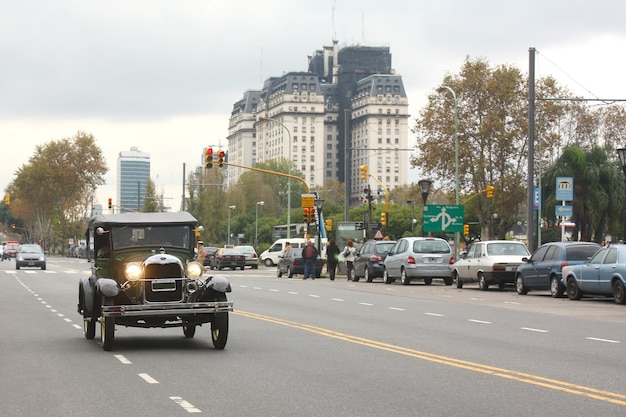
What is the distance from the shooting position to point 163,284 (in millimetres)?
15242

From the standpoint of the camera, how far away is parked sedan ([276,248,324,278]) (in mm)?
50938

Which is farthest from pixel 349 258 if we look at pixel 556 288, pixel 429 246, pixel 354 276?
pixel 556 288

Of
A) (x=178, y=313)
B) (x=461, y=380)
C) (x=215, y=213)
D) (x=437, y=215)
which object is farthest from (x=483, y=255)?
(x=215, y=213)

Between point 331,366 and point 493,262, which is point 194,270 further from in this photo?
point 493,262

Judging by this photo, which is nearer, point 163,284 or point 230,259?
point 163,284

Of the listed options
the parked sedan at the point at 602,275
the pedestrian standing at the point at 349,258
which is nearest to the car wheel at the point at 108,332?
the parked sedan at the point at 602,275

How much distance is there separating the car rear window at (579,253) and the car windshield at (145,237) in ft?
52.7

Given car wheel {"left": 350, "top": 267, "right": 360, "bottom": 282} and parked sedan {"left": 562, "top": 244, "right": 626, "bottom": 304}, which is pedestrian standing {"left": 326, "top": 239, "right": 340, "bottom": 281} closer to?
car wheel {"left": 350, "top": 267, "right": 360, "bottom": 282}

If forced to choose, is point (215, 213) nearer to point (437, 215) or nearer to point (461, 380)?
point (437, 215)

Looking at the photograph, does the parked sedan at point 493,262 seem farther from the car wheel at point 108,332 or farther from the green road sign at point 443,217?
the car wheel at point 108,332

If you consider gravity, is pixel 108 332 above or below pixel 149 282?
below

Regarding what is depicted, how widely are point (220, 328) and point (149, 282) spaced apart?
4.10 feet

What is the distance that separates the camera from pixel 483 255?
34938 mm

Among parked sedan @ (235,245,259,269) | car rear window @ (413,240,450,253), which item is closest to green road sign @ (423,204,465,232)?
car rear window @ (413,240,450,253)
